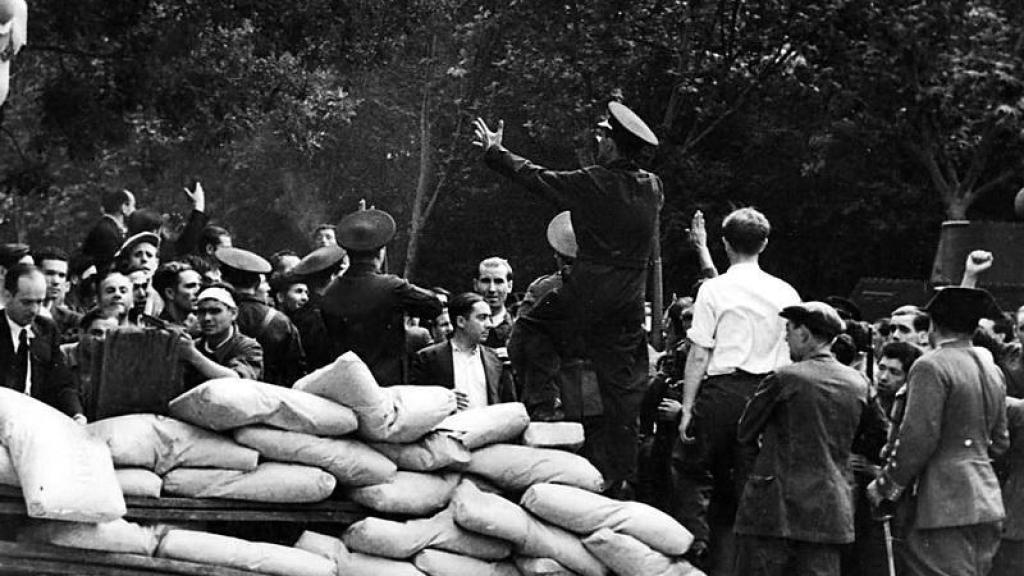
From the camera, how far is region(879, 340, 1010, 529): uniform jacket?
24.1 ft

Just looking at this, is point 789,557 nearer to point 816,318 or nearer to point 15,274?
point 816,318

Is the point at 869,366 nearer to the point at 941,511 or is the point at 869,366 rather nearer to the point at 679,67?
the point at 941,511

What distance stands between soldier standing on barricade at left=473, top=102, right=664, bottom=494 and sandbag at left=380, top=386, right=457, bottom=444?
132 centimetres

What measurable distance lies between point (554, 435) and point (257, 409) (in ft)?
4.95

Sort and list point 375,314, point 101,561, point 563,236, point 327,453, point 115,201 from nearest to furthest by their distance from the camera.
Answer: point 101,561 → point 327,453 → point 375,314 → point 563,236 → point 115,201

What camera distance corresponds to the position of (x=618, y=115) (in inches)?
325

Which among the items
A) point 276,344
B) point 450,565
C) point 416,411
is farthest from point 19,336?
point 450,565

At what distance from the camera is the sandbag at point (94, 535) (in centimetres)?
580

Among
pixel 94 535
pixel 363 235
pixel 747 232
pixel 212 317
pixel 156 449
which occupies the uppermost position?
pixel 747 232

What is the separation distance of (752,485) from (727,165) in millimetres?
17288

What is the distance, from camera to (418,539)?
22.3 ft

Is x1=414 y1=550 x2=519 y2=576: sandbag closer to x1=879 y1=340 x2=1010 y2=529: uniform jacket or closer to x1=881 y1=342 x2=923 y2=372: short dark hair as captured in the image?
x1=879 y1=340 x2=1010 y2=529: uniform jacket

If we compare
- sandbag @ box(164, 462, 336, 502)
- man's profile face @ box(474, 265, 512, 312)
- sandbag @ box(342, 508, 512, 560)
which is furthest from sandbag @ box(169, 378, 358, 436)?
man's profile face @ box(474, 265, 512, 312)

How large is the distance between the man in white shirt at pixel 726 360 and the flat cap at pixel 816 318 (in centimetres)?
53
